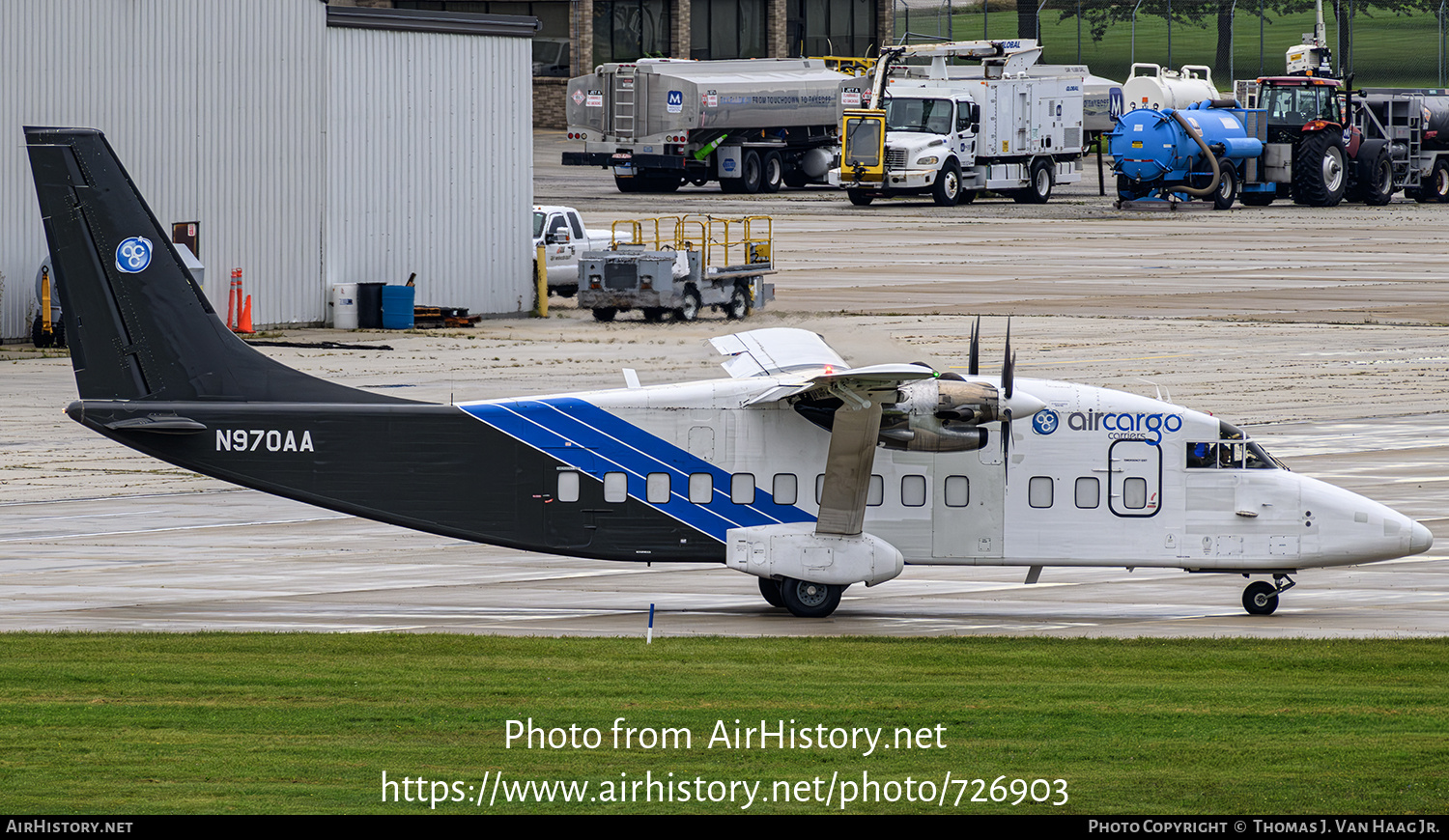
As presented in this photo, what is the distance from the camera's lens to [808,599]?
68.7 ft

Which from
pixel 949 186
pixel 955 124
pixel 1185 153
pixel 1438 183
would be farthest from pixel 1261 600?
pixel 1438 183

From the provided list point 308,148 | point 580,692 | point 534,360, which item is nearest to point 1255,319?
point 534,360

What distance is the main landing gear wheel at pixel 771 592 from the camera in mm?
21578

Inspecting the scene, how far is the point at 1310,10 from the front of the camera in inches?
6048

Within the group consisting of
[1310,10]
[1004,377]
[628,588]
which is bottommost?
[628,588]

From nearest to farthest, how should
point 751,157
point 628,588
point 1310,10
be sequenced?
point 628,588, point 751,157, point 1310,10

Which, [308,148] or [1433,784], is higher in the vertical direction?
[308,148]

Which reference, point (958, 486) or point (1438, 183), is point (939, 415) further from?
point (1438, 183)

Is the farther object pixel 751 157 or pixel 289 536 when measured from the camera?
pixel 751 157

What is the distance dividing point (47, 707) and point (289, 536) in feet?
39.0

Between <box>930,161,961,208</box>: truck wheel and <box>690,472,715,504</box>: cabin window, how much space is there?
208ft

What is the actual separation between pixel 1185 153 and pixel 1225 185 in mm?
2709
